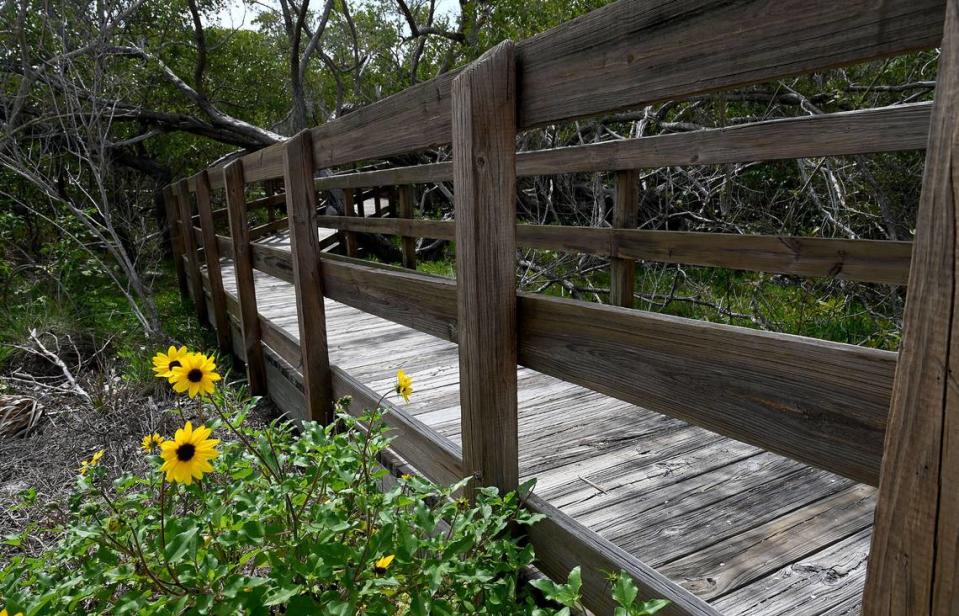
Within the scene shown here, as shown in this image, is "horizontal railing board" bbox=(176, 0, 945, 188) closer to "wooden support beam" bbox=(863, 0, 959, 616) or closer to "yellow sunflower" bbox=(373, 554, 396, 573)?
"wooden support beam" bbox=(863, 0, 959, 616)

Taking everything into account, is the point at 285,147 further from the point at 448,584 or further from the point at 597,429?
the point at 448,584

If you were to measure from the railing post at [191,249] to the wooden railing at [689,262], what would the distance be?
5.30 metres

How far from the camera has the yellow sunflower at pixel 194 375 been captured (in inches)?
62.8

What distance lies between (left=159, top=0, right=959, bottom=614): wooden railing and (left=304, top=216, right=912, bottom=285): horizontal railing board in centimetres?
1

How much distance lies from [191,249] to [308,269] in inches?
214

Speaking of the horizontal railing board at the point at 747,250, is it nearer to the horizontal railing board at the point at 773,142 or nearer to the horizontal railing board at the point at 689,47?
the horizontal railing board at the point at 773,142

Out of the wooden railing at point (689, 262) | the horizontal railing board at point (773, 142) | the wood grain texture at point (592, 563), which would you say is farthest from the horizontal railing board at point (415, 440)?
the horizontal railing board at point (773, 142)

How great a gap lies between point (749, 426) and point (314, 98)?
21452mm

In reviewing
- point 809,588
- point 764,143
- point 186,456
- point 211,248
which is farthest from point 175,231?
point 809,588

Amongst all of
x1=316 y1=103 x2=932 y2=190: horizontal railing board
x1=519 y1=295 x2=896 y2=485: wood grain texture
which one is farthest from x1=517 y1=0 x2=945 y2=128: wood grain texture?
x1=316 y1=103 x2=932 y2=190: horizontal railing board

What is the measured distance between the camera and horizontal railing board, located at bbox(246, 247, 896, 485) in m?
0.87

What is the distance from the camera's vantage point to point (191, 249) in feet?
24.8

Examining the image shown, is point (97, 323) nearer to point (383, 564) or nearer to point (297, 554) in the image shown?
point (297, 554)

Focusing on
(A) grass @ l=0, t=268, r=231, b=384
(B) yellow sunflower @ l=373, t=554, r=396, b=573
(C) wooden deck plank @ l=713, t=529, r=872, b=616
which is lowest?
(A) grass @ l=0, t=268, r=231, b=384
